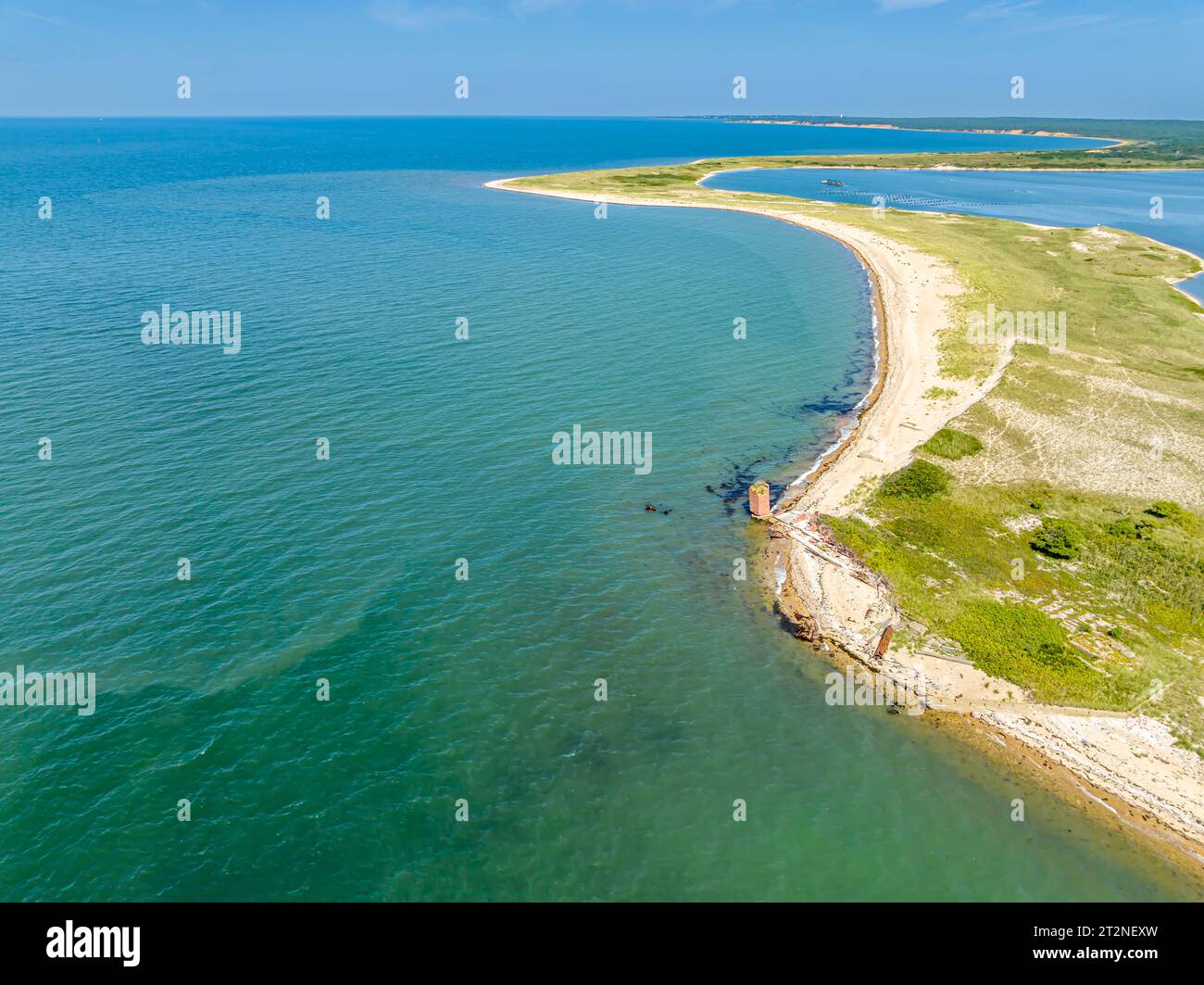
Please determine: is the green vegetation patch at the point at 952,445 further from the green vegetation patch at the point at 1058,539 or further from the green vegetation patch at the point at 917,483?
the green vegetation patch at the point at 1058,539

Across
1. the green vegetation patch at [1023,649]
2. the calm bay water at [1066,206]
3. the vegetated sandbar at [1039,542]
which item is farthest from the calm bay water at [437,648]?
the calm bay water at [1066,206]

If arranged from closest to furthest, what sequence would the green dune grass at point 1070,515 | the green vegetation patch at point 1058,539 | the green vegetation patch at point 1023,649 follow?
the green vegetation patch at point 1023,649, the green dune grass at point 1070,515, the green vegetation patch at point 1058,539

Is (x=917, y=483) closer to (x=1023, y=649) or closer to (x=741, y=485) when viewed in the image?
(x=741, y=485)

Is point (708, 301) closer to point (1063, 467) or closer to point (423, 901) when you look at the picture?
point (1063, 467)

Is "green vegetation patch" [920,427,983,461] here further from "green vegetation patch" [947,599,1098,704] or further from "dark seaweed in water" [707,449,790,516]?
"green vegetation patch" [947,599,1098,704]

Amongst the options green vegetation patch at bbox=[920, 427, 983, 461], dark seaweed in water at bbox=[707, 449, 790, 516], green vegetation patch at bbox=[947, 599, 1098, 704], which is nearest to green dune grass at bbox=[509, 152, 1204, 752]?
green vegetation patch at bbox=[947, 599, 1098, 704]

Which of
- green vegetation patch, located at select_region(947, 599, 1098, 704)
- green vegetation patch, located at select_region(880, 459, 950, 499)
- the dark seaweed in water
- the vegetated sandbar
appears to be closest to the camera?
the vegetated sandbar
